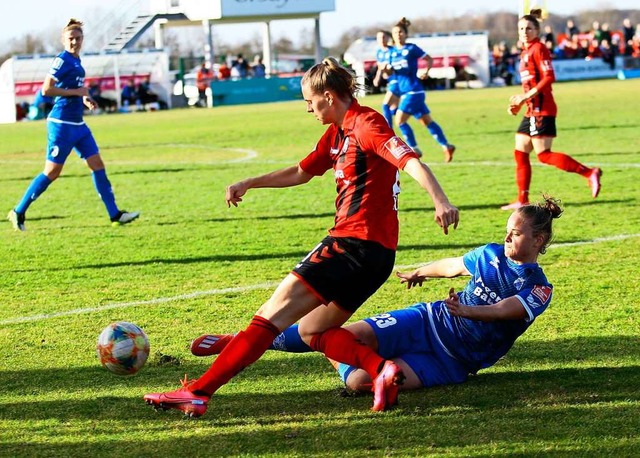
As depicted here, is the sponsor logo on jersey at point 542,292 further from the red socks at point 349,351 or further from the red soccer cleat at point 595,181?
the red soccer cleat at point 595,181

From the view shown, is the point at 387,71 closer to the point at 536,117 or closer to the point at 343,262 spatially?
the point at 536,117

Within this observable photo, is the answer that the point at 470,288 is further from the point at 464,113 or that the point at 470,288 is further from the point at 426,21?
the point at 426,21

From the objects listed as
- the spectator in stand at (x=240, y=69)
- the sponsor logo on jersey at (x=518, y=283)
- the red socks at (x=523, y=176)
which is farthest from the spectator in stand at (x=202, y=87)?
the sponsor logo on jersey at (x=518, y=283)

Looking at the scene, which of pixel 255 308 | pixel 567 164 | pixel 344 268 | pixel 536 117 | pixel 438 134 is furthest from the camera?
pixel 438 134

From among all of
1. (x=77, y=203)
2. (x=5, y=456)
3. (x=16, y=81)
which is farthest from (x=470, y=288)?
(x=16, y=81)

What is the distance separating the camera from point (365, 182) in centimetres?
459

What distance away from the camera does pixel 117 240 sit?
9.80 meters

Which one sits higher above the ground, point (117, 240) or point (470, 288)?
point (470, 288)

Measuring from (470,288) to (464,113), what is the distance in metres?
23.1

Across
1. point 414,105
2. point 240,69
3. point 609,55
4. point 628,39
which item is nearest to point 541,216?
point 414,105

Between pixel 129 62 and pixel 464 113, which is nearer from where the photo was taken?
pixel 464 113

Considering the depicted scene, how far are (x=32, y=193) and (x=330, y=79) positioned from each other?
671cm

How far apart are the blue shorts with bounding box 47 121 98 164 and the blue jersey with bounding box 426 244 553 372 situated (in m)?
6.36

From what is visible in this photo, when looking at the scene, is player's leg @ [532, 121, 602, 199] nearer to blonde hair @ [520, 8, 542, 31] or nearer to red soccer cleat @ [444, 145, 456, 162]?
blonde hair @ [520, 8, 542, 31]
